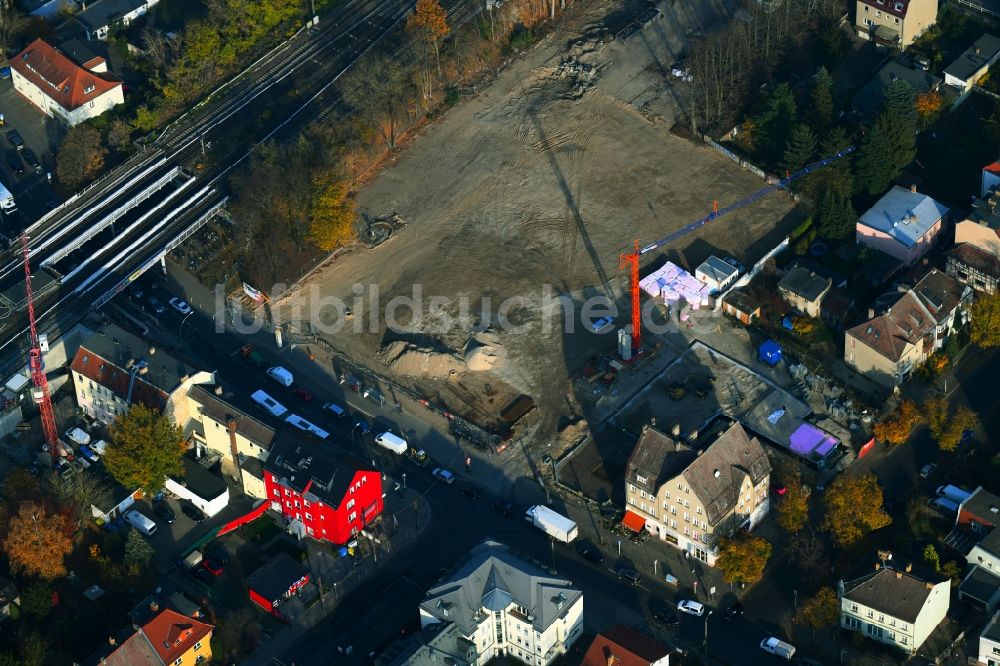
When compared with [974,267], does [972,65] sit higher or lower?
higher

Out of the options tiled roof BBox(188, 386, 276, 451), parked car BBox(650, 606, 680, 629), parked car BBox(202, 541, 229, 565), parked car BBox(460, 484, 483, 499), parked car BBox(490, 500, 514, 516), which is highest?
tiled roof BBox(188, 386, 276, 451)

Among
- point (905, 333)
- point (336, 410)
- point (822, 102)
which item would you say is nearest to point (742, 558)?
point (905, 333)

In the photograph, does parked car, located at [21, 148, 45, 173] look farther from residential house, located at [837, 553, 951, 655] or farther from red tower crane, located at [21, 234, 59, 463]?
residential house, located at [837, 553, 951, 655]

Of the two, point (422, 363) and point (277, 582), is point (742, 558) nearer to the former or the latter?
point (277, 582)

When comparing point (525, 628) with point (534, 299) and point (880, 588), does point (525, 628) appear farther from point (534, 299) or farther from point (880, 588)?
point (534, 299)

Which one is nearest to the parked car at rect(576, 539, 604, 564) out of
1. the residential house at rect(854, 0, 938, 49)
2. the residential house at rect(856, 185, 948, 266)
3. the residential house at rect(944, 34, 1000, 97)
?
the residential house at rect(856, 185, 948, 266)

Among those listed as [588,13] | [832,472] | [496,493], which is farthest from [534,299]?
[588,13]
